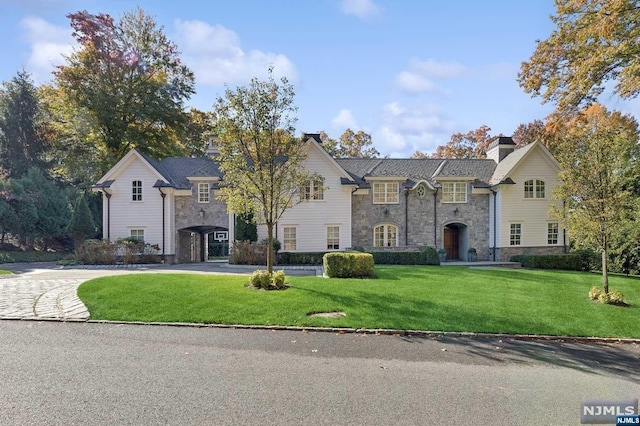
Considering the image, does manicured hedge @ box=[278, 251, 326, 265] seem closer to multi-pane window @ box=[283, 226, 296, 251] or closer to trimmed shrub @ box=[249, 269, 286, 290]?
multi-pane window @ box=[283, 226, 296, 251]

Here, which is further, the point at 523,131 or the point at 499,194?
the point at 523,131

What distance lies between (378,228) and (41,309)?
63.1 feet

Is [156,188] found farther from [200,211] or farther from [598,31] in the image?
[598,31]

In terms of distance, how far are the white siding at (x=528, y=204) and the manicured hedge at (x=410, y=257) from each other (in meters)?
6.32

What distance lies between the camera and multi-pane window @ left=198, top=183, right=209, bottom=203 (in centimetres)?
2533

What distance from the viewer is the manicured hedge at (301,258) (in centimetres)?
2266

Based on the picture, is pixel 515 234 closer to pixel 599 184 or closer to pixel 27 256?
pixel 599 184

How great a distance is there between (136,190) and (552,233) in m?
27.1

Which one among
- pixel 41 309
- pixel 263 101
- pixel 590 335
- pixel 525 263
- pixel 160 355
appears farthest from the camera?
pixel 525 263

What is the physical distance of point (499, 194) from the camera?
990 inches

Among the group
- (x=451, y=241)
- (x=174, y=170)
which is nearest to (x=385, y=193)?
(x=451, y=241)

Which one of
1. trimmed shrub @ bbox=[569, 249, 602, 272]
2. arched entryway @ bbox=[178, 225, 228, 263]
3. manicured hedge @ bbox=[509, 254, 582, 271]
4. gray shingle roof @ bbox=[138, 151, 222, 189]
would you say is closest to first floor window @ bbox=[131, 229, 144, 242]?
arched entryway @ bbox=[178, 225, 228, 263]

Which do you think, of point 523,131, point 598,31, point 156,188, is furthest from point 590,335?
point 523,131

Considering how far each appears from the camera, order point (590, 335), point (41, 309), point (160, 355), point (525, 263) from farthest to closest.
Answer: point (525, 263), point (41, 309), point (590, 335), point (160, 355)
